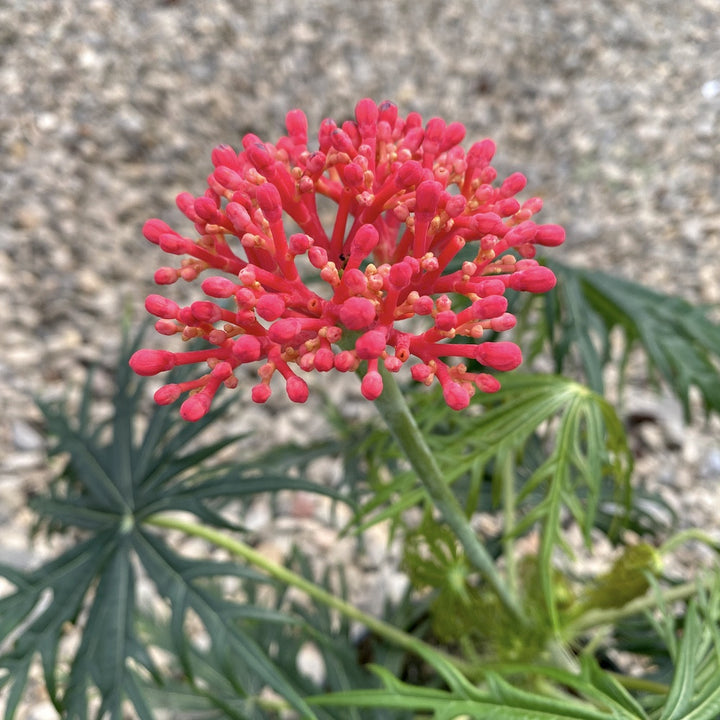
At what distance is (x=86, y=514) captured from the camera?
1.12 m

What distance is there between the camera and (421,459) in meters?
0.78

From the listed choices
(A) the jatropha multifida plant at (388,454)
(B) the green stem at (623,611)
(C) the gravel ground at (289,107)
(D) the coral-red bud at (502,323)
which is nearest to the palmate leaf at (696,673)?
(A) the jatropha multifida plant at (388,454)

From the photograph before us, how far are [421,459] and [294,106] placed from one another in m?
2.24

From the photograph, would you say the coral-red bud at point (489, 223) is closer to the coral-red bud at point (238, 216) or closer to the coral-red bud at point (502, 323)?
the coral-red bud at point (502, 323)

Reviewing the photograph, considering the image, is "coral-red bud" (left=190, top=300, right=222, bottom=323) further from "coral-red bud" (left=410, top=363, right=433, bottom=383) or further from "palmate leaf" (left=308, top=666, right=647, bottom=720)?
"palmate leaf" (left=308, top=666, right=647, bottom=720)

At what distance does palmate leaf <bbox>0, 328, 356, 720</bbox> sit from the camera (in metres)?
0.94

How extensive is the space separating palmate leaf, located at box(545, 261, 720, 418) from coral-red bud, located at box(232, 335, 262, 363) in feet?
2.21

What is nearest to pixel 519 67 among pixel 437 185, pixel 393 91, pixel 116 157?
pixel 393 91

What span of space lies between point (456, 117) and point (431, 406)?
6.49 ft

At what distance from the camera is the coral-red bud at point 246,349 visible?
23.4 inches

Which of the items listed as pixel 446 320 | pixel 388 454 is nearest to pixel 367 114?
pixel 446 320

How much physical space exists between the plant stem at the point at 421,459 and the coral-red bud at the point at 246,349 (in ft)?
0.52

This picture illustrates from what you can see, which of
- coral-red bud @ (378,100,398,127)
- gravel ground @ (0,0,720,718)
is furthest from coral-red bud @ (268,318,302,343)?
gravel ground @ (0,0,720,718)

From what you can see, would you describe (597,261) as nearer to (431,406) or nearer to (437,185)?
(431,406)
